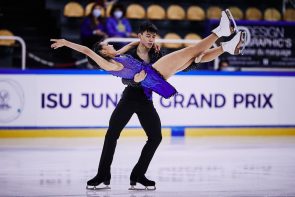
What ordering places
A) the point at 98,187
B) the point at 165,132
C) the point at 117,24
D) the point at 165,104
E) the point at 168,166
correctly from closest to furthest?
the point at 98,187
the point at 168,166
the point at 165,104
the point at 165,132
the point at 117,24

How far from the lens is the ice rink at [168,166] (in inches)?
232

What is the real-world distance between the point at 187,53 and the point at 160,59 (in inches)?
12.0

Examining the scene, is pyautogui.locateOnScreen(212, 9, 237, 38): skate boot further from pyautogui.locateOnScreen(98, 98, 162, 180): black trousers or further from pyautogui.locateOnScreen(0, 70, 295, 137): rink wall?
pyautogui.locateOnScreen(0, 70, 295, 137): rink wall

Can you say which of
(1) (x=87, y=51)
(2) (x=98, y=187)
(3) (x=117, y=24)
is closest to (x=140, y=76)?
(1) (x=87, y=51)

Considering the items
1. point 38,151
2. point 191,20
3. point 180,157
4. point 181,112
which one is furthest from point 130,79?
point 191,20

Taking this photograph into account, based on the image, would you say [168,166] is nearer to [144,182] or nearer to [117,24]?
[144,182]

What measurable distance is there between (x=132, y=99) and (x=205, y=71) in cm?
626

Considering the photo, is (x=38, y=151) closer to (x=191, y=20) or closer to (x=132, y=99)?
(x=132, y=99)

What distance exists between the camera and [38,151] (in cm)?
933

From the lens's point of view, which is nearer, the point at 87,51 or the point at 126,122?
the point at 87,51

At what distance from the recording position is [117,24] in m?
13.0

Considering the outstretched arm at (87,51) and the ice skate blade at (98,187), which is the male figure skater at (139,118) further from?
the outstretched arm at (87,51)

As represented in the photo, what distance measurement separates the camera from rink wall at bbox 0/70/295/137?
11297 mm

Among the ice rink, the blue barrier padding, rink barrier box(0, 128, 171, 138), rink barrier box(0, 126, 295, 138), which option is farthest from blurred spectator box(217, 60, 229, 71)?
rink barrier box(0, 128, 171, 138)
